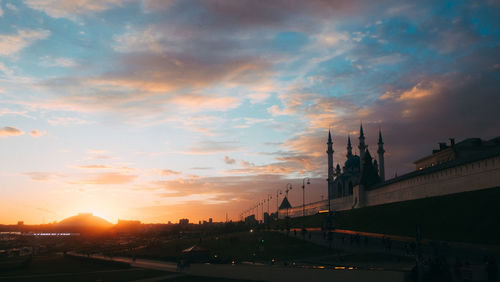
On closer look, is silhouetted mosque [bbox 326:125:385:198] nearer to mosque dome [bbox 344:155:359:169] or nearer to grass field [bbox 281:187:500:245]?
mosque dome [bbox 344:155:359:169]

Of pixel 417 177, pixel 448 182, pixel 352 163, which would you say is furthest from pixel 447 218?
pixel 352 163

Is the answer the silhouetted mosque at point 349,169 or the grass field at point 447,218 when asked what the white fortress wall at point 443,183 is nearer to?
the grass field at point 447,218

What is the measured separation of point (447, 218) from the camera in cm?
5106

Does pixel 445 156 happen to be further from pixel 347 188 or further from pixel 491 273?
pixel 491 273

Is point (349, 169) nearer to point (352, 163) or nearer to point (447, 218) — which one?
point (352, 163)

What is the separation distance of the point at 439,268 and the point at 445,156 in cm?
9780

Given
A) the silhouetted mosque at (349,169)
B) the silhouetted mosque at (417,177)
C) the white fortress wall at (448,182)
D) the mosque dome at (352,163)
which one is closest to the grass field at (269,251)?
the silhouetted mosque at (417,177)

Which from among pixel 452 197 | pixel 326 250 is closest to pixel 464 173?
pixel 452 197

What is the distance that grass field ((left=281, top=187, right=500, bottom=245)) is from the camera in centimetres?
4422

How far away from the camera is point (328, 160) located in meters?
130

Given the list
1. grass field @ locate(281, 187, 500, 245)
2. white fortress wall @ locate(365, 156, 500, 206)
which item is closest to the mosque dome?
white fortress wall @ locate(365, 156, 500, 206)

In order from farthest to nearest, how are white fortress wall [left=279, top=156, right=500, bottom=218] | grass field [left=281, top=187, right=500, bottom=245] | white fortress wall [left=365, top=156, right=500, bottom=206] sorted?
white fortress wall [left=279, top=156, right=500, bottom=218] < white fortress wall [left=365, top=156, right=500, bottom=206] < grass field [left=281, top=187, right=500, bottom=245]

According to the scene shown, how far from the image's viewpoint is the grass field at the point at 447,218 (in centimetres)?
4422

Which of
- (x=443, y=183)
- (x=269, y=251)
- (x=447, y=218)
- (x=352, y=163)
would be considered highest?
(x=352, y=163)
